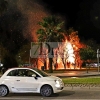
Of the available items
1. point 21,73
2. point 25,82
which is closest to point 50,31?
point 21,73

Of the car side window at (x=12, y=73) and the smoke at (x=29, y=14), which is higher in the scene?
the smoke at (x=29, y=14)

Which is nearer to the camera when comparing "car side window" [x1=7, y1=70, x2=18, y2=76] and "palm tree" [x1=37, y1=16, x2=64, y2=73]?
"car side window" [x1=7, y1=70, x2=18, y2=76]

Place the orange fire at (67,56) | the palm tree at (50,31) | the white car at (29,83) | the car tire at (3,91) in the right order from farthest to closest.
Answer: the orange fire at (67,56) < the palm tree at (50,31) < the car tire at (3,91) < the white car at (29,83)

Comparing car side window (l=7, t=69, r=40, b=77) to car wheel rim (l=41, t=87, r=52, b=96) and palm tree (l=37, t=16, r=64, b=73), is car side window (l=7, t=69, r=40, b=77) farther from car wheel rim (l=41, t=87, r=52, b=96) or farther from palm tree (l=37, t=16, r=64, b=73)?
palm tree (l=37, t=16, r=64, b=73)

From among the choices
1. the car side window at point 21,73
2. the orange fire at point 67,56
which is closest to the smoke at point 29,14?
the orange fire at point 67,56

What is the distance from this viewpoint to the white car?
13797 mm

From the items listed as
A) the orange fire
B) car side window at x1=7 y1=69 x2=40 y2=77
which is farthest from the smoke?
car side window at x1=7 y1=69 x2=40 y2=77

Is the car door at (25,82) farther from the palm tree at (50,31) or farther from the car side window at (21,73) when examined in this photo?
the palm tree at (50,31)

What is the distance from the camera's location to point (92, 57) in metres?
62.1

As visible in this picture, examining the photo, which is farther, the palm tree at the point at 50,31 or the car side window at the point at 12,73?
the palm tree at the point at 50,31

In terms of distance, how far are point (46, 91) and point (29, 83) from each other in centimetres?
92

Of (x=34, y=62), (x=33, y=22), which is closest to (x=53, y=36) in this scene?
(x=34, y=62)

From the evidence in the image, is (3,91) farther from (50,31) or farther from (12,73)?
(50,31)

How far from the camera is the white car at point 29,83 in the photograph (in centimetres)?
1380
